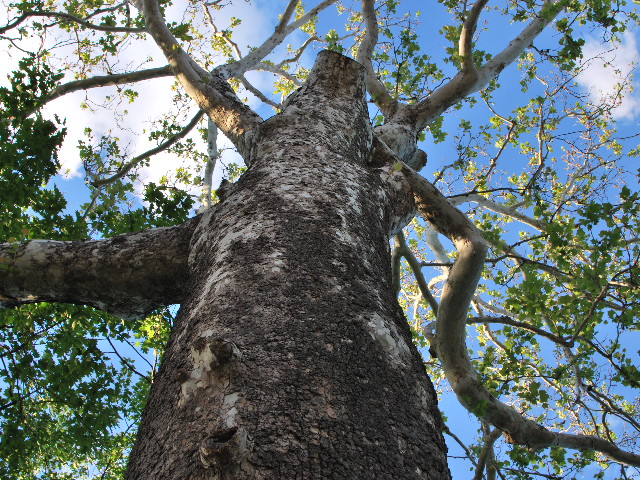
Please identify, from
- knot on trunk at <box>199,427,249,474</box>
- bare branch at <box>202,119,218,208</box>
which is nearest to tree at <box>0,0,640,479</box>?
knot on trunk at <box>199,427,249,474</box>

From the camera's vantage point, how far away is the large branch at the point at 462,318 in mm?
3102

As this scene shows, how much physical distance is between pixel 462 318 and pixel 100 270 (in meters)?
2.28

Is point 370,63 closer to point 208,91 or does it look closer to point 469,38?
point 469,38

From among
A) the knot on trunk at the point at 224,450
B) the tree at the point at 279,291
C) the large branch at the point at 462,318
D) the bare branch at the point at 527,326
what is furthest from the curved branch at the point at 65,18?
the knot on trunk at the point at 224,450

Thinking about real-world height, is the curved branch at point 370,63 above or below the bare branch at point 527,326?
above

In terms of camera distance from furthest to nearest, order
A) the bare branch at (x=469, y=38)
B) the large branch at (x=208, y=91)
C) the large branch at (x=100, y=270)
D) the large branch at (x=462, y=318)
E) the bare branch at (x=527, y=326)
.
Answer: the bare branch at (x=469, y=38), the bare branch at (x=527, y=326), the large branch at (x=208, y=91), the large branch at (x=462, y=318), the large branch at (x=100, y=270)

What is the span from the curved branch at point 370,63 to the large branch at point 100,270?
325cm

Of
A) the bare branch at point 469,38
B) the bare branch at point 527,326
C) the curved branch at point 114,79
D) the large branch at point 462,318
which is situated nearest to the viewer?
the large branch at point 462,318

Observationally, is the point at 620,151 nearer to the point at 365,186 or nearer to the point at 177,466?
the point at 365,186

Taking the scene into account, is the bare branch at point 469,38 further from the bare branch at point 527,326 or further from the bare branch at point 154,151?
the bare branch at point 154,151

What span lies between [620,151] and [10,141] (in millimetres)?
10881

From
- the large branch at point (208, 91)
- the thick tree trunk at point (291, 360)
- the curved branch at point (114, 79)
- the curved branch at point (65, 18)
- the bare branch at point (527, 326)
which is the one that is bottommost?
the thick tree trunk at point (291, 360)

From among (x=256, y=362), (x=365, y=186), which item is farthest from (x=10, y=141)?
(x=256, y=362)

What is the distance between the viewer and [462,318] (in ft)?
10.9
